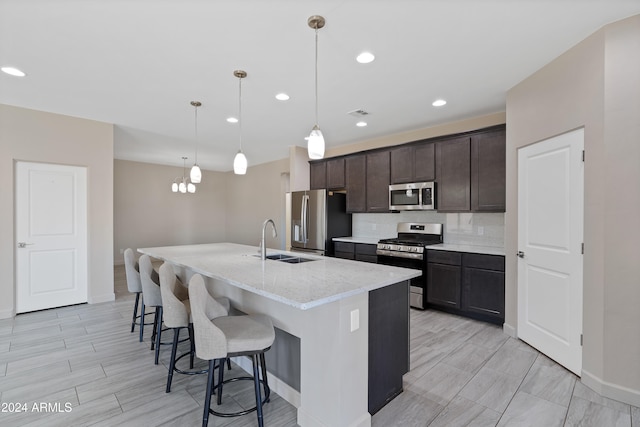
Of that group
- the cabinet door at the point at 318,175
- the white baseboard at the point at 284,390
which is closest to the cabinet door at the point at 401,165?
the cabinet door at the point at 318,175

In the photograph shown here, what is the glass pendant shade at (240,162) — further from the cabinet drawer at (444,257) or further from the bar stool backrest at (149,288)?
the cabinet drawer at (444,257)

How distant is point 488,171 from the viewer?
12.4 feet

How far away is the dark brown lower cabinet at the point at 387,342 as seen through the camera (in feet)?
6.44

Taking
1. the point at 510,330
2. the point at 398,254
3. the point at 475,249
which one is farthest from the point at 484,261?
the point at 398,254

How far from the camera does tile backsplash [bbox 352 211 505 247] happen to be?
3992 mm

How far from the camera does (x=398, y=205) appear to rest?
4.67m

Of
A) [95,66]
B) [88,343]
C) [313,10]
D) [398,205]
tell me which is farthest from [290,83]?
[88,343]

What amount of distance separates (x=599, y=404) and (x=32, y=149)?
6.37 meters

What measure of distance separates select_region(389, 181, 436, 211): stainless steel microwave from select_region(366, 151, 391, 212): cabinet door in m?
0.14

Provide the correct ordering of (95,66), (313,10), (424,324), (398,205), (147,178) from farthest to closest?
(147,178) → (398,205) → (424,324) → (95,66) → (313,10)

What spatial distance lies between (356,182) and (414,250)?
67.7 inches

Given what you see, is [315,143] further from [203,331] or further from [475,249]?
[475,249]

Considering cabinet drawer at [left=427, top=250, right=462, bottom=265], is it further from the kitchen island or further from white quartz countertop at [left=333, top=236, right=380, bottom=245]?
the kitchen island

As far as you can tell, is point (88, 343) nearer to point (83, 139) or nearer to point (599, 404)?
point (83, 139)
